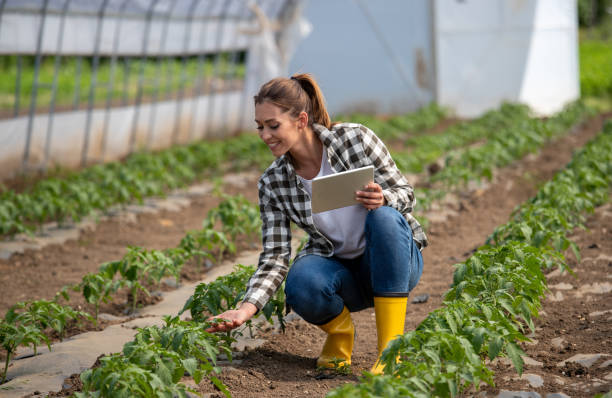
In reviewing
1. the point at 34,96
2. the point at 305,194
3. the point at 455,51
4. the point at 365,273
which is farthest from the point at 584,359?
the point at 455,51

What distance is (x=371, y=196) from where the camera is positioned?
2900mm

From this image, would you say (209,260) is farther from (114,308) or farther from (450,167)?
(450,167)

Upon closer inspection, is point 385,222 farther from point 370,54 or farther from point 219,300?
point 370,54

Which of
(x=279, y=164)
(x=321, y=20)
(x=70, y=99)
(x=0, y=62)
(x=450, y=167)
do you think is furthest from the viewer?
(x=0, y=62)

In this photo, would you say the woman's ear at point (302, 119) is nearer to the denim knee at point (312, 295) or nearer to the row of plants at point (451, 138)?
the denim knee at point (312, 295)

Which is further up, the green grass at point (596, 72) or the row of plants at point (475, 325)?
the green grass at point (596, 72)

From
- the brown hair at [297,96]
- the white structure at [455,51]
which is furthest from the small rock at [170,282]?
the white structure at [455,51]

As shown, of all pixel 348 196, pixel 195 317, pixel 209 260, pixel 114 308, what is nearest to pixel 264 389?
pixel 195 317

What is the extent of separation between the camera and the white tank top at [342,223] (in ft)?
10.1

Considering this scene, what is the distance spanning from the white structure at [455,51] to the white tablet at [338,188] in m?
11.8

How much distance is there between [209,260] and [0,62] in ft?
62.2

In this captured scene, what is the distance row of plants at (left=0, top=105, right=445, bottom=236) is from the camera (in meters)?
5.88

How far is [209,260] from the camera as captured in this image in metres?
5.33

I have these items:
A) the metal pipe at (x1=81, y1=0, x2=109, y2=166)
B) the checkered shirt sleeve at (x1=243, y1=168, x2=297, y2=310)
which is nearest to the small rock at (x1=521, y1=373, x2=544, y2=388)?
the checkered shirt sleeve at (x1=243, y1=168, x2=297, y2=310)
